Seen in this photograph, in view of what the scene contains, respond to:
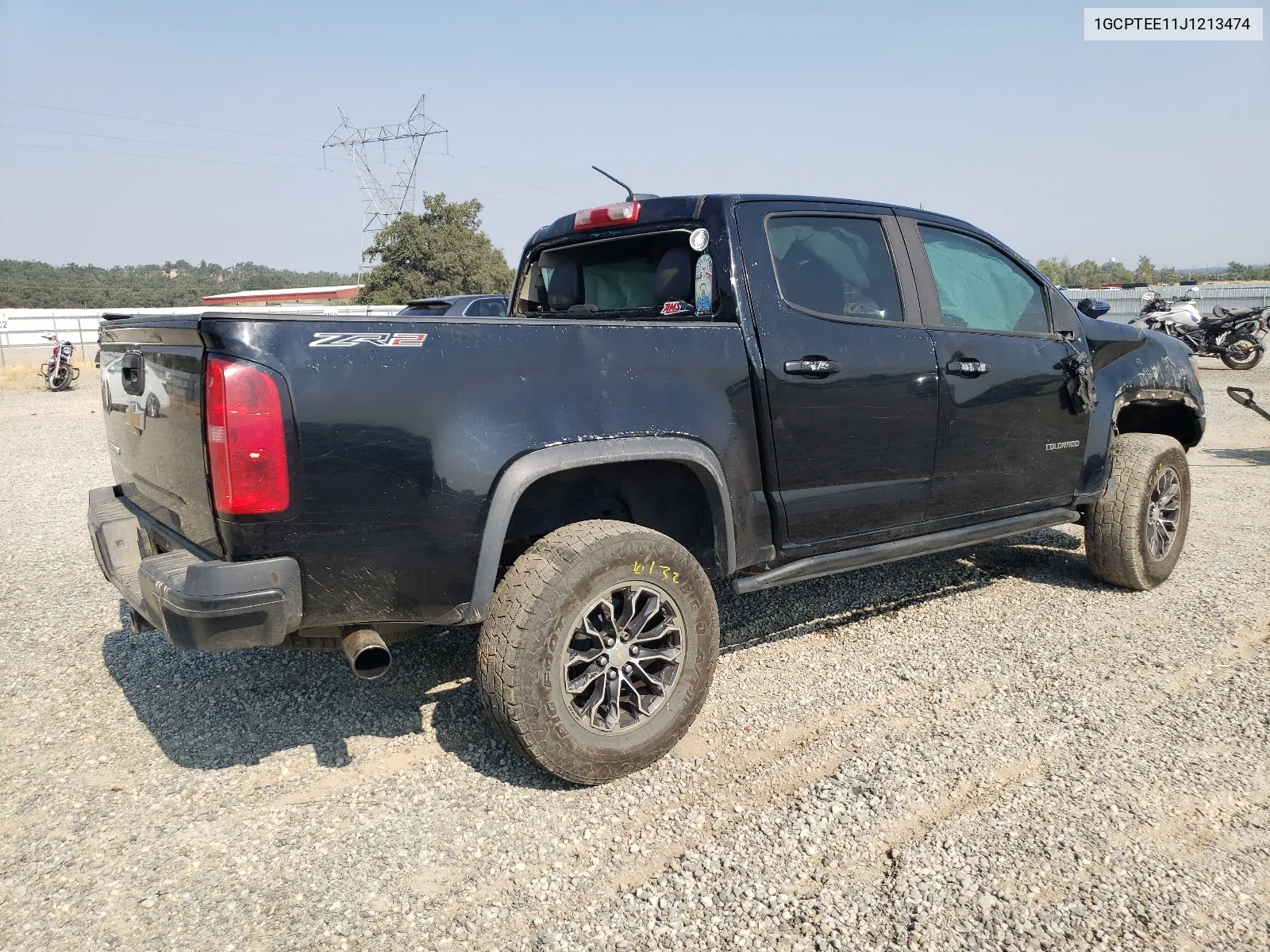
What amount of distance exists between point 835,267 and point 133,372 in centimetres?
268

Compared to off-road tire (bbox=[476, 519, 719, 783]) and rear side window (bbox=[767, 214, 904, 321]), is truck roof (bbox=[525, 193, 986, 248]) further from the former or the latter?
off-road tire (bbox=[476, 519, 719, 783])

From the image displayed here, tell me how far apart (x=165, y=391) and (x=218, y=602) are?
80 cm

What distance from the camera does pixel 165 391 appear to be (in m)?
2.77

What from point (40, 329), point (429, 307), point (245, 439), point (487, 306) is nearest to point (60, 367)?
point (429, 307)

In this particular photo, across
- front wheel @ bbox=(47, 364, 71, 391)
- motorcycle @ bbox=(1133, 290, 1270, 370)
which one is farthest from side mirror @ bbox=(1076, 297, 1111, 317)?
front wheel @ bbox=(47, 364, 71, 391)

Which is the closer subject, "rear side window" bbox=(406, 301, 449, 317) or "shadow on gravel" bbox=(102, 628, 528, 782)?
"shadow on gravel" bbox=(102, 628, 528, 782)

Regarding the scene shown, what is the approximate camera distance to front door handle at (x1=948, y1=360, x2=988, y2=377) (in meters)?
3.82

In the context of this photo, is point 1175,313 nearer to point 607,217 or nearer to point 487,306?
point 487,306

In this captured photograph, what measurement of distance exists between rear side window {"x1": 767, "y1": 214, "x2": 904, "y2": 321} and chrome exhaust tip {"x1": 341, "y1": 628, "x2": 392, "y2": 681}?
1974mm

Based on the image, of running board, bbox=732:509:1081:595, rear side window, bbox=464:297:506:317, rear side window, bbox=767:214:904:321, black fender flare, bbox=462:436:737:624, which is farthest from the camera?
rear side window, bbox=464:297:506:317

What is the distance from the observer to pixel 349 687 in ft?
12.4

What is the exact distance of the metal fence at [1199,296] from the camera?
84.7 feet

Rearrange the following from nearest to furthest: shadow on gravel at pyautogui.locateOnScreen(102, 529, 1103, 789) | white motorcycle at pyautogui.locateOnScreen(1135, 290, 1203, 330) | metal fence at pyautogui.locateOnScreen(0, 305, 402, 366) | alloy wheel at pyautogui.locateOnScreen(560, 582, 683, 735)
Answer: alloy wheel at pyautogui.locateOnScreen(560, 582, 683, 735) < shadow on gravel at pyautogui.locateOnScreen(102, 529, 1103, 789) < white motorcycle at pyautogui.locateOnScreen(1135, 290, 1203, 330) < metal fence at pyautogui.locateOnScreen(0, 305, 402, 366)

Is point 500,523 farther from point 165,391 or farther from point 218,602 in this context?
point 165,391
